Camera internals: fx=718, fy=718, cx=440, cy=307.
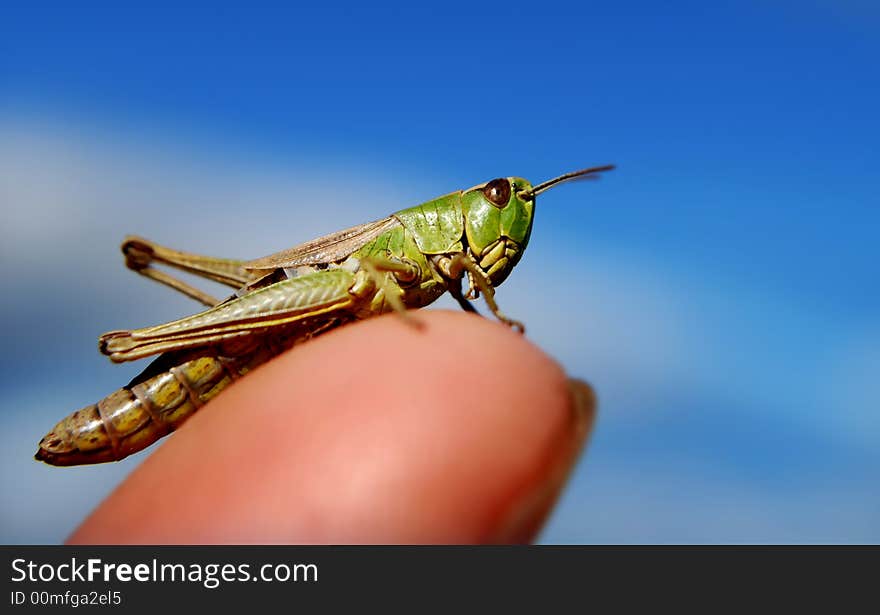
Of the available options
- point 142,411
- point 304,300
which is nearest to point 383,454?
point 304,300

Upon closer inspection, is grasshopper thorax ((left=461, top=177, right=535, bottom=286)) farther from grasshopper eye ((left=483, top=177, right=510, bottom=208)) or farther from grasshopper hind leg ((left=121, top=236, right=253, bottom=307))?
grasshopper hind leg ((left=121, top=236, right=253, bottom=307))

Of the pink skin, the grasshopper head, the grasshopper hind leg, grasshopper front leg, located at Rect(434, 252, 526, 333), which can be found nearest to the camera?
the pink skin

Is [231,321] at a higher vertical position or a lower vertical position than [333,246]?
lower

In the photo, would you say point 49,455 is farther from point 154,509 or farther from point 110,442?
point 154,509

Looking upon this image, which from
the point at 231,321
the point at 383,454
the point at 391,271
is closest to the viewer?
the point at 383,454

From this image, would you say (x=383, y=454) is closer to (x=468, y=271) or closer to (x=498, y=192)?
(x=468, y=271)

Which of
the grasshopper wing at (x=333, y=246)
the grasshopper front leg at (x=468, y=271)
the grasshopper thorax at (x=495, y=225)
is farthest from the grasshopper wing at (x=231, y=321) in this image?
the grasshopper thorax at (x=495, y=225)

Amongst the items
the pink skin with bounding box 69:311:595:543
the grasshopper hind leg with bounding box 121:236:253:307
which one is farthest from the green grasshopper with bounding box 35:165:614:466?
the pink skin with bounding box 69:311:595:543
